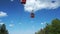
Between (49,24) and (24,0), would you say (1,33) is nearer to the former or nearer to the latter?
(49,24)

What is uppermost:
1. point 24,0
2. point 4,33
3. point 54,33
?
point 24,0

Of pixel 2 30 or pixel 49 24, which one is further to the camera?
pixel 2 30

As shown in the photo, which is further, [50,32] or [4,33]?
[4,33]

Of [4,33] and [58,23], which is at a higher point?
[58,23]

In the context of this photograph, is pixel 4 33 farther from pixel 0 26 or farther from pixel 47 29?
pixel 47 29

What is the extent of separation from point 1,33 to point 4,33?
2792mm

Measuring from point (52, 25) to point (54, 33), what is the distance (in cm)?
325

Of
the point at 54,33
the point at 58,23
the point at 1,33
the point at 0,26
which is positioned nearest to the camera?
the point at 54,33

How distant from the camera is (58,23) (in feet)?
165

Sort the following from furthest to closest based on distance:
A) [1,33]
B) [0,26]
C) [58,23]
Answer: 1. [0,26]
2. [1,33]
3. [58,23]

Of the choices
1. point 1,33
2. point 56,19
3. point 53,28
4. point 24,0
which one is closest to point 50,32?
point 53,28

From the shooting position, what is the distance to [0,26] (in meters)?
62.8

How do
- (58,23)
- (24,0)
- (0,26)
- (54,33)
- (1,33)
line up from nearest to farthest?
(24,0), (54,33), (58,23), (1,33), (0,26)

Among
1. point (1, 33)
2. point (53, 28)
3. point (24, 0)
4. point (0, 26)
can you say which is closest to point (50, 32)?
point (53, 28)
